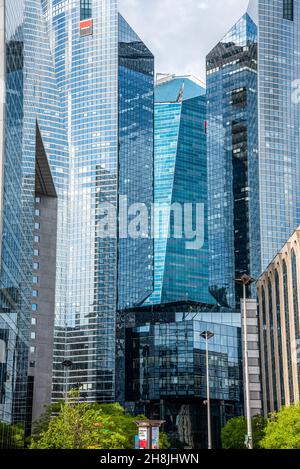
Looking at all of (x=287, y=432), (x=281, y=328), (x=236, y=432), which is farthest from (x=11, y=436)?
(x=236, y=432)

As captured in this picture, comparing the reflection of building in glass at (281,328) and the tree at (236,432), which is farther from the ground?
the reflection of building in glass at (281,328)

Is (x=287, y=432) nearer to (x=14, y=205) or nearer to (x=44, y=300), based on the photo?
(x=14, y=205)

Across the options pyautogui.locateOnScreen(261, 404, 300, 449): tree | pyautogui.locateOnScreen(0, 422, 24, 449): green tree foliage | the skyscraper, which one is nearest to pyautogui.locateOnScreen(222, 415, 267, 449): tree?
pyautogui.locateOnScreen(261, 404, 300, 449): tree

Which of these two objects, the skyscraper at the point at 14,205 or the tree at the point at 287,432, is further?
the tree at the point at 287,432

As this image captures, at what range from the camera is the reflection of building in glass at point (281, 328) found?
111500mm

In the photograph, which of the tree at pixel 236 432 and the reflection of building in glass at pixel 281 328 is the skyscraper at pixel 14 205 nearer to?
the reflection of building in glass at pixel 281 328

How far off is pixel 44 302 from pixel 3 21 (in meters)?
79.6

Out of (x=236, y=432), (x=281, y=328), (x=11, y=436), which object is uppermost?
(x=281, y=328)

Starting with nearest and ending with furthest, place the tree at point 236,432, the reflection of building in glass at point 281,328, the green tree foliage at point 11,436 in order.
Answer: the green tree foliage at point 11,436
the reflection of building in glass at point 281,328
the tree at point 236,432

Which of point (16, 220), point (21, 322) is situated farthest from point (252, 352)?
point (16, 220)

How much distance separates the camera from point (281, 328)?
123 meters

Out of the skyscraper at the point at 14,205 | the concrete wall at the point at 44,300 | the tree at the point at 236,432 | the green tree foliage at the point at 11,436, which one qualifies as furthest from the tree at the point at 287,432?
the concrete wall at the point at 44,300

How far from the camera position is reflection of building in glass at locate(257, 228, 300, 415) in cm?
11150
